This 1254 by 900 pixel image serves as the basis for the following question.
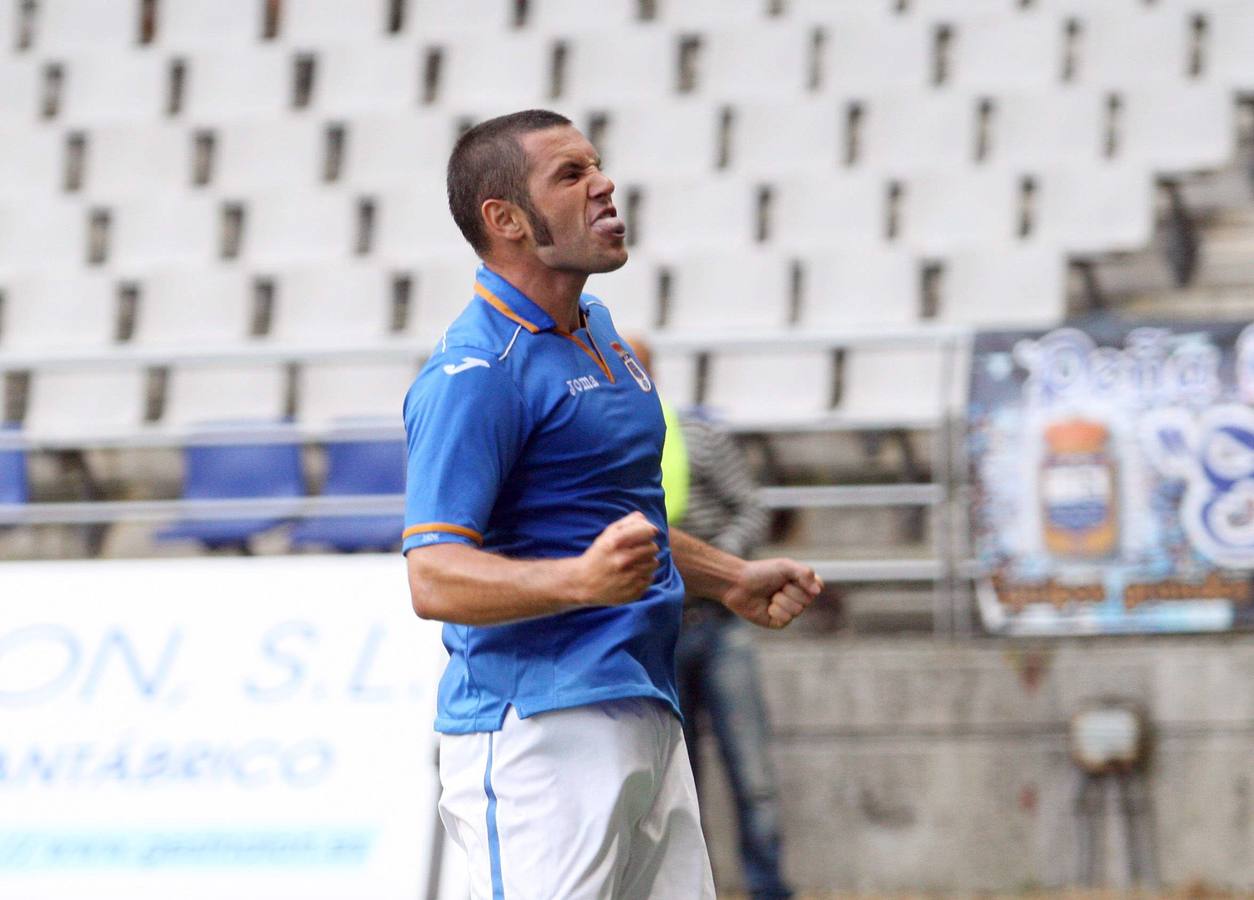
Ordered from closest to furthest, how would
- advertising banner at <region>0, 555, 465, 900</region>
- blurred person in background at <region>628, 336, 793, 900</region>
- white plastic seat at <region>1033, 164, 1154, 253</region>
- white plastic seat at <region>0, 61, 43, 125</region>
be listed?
advertising banner at <region>0, 555, 465, 900</region> < blurred person in background at <region>628, 336, 793, 900</region> < white plastic seat at <region>1033, 164, 1154, 253</region> < white plastic seat at <region>0, 61, 43, 125</region>

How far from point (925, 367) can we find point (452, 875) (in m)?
3.98

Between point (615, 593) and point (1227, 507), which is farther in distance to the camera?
point (1227, 507)

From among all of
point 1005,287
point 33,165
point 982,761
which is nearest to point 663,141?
point 1005,287

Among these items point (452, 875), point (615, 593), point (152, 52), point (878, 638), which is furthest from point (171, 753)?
point (152, 52)

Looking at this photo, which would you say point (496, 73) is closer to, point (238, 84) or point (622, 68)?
point (622, 68)

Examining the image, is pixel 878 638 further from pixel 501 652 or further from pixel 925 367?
pixel 501 652

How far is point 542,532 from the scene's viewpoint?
9.48ft

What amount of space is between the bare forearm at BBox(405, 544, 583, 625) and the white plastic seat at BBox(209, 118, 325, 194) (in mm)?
8451

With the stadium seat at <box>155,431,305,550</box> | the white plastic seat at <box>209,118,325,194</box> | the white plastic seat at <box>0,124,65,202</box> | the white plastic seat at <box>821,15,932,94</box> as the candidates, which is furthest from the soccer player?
the white plastic seat at <box>0,124,65,202</box>

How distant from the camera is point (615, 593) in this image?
2.55m

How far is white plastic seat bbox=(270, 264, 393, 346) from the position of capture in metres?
10.1

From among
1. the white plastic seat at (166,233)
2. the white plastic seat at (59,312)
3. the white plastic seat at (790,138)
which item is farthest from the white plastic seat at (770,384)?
the white plastic seat at (59,312)

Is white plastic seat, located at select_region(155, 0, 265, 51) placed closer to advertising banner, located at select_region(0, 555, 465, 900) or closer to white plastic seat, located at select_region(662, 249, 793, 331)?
white plastic seat, located at select_region(662, 249, 793, 331)

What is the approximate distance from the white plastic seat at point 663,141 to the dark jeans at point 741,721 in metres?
4.35
